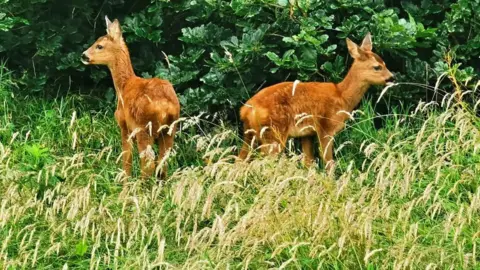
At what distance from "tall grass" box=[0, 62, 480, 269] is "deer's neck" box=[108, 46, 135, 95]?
3.89 ft

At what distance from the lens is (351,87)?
821 centimetres

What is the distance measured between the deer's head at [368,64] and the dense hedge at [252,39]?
0.12 metres

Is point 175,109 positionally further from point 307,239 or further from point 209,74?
point 307,239

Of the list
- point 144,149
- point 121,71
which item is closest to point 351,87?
point 144,149

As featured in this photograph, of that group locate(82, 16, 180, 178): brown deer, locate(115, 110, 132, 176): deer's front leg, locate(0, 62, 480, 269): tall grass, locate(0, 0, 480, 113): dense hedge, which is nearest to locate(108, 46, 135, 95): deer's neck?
locate(82, 16, 180, 178): brown deer

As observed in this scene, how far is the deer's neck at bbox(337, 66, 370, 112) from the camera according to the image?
26.9 feet

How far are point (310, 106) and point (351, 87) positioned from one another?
0.43 meters

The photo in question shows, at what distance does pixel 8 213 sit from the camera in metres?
5.96

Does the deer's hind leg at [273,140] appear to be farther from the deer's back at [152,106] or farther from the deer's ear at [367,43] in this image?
the deer's ear at [367,43]

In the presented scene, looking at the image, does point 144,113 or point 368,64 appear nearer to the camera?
point 144,113

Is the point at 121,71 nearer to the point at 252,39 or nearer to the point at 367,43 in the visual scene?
the point at 252,39

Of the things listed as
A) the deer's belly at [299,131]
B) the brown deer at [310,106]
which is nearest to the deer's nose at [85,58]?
the brown deer at [310,106]

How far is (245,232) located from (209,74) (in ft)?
10.6

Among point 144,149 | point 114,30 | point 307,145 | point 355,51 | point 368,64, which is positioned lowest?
point 307,145
